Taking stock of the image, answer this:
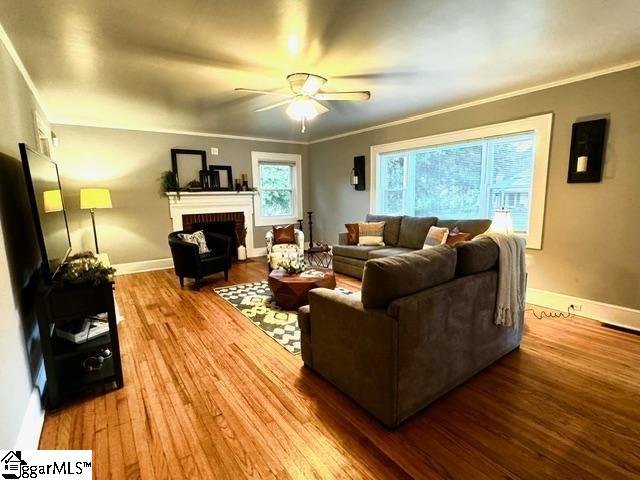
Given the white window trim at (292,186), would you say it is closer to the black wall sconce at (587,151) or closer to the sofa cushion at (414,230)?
the sofa cushion at (414,230)

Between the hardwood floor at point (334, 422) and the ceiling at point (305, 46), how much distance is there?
2.48m

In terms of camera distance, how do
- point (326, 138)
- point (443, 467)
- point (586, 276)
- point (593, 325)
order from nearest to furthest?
point (443, 467) < point (593, 325) < point (586, 276) < point (326, 138)

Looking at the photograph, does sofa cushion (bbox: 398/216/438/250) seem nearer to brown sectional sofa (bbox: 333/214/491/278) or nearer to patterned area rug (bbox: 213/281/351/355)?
brown sectional sofa (bbox: 333/214/491/278)

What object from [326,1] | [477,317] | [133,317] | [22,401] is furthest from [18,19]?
[477,317]

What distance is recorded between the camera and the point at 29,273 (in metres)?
2.23

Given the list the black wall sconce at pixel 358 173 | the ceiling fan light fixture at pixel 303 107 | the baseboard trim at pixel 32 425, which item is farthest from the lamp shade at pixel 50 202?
the black wall sconce at pixel 358 173

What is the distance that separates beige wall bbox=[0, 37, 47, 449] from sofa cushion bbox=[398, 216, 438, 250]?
419 centimetres

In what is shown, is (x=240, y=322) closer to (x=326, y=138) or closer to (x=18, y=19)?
(x=18, y=19)

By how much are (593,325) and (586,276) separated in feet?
1.71

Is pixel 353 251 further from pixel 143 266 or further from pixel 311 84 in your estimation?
pixel 143 266

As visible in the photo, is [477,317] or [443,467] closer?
[443,467]

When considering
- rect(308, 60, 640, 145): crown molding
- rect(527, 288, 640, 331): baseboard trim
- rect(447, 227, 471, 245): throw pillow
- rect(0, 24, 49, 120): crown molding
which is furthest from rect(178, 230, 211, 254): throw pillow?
rect(527, 288, 640, 331): baseboard trim

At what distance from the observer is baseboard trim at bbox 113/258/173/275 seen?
208 inches

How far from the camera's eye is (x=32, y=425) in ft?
5.58
